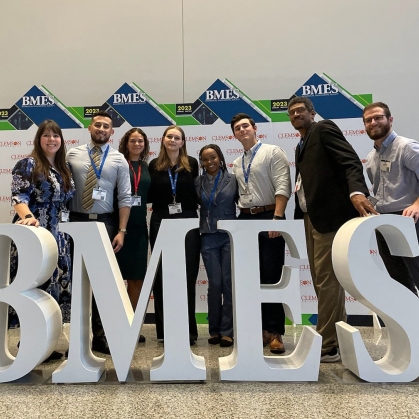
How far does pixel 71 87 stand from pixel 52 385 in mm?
3206

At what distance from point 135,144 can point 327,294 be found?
1.83 metres

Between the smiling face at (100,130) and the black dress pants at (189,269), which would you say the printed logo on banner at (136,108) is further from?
the black dress pants at (189,269)

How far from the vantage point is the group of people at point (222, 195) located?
2270 mm

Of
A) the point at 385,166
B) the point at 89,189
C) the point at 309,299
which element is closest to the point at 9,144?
the point at 89,189

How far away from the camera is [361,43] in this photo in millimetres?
3928

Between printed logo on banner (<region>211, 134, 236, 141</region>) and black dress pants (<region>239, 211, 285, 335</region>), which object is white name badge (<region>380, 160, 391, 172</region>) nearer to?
black dress pants (<region>239, 211, 285, 335</region>)

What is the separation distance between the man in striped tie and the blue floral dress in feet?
0.37

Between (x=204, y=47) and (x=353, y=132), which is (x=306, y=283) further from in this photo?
(x=204, y=47)

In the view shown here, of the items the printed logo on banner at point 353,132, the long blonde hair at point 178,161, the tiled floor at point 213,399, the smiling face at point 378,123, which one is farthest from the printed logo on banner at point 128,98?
the tiled floor at point 213,399

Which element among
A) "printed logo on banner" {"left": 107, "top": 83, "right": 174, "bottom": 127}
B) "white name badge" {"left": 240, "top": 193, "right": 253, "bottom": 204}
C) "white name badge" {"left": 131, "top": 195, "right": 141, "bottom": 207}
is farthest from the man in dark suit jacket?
"printed logo on banner" {"left": 107, "top": 83, "right": 174, "bottom": 127}

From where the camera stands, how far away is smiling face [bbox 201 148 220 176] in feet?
9.29

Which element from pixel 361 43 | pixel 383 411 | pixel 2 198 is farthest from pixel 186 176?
pixel 361 43

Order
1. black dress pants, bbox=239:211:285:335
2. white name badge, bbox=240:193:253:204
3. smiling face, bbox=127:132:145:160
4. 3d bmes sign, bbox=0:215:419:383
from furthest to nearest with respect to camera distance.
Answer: smiling face, bbox=127:132:145:160
white name badge, bbox=240:193:253:204
black dress pants, bbox=239:211:285:335
3d bmes sign, bbox=0:215:419:383

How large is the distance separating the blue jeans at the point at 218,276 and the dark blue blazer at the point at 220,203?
0.27 feet
